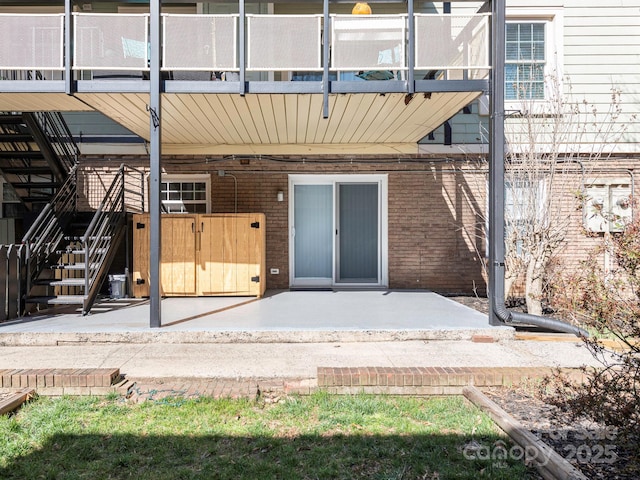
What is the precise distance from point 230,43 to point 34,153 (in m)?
4.86

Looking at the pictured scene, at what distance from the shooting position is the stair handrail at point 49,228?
630 cm

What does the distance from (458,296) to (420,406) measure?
5.17m

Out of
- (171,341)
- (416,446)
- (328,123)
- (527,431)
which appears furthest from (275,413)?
(328,123)

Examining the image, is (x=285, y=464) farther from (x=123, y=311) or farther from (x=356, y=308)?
(x=123, y=311)

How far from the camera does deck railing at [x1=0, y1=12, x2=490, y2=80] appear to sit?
18.5 ft

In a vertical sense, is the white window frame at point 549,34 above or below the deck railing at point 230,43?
above

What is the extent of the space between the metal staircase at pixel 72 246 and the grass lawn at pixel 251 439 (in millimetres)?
3247

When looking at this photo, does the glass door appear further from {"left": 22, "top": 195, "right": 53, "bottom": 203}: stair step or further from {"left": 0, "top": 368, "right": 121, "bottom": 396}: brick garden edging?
{"left": 0, "top": 368, "right": 121, "bottom": 396}: brick garden edging

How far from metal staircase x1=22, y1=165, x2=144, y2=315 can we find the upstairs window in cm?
821

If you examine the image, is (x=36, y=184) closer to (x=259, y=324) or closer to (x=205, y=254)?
(x=205, y=254)

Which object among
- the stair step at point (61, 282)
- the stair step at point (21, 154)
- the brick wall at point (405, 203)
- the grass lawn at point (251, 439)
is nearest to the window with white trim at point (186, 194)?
the brick wall at point (405, 203)

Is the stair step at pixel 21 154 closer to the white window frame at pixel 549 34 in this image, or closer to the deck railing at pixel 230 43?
the deck railing at pixel 230 43

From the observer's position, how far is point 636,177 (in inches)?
336

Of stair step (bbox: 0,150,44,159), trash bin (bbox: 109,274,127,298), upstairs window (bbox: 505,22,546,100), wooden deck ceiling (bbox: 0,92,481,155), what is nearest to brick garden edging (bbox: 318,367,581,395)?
wooden deck ceiling (bbox: 0,92,481,155)
